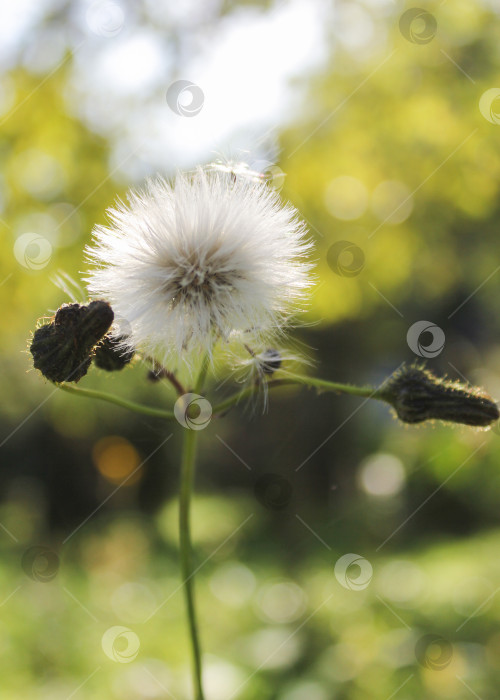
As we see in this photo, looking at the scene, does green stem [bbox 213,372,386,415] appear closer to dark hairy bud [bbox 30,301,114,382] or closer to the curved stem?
the curved stem

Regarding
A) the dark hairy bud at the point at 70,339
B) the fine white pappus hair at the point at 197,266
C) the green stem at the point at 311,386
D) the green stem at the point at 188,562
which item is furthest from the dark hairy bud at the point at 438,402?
the dark hairy bud at the point at 70,339

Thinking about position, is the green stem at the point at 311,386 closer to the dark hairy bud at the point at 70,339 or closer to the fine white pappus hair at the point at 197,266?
the fine white pappus hair at the point at 197,266

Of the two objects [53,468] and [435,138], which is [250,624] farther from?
[53,468]

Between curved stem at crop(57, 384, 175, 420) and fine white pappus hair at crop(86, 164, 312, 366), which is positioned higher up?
fine white pappus hair at crop(86, 164, 312, 366)

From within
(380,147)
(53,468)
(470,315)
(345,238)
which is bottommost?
(53,468)

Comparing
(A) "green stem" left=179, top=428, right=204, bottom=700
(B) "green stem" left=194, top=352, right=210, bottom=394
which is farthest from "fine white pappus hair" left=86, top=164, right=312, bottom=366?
(A) "green stem" left=179, top=428, right=204, bottom=700

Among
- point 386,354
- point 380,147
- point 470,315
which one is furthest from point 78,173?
point 470,315

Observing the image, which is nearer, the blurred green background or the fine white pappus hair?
the fine white pappus hair

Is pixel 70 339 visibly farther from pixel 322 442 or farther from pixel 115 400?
pixel 322 442
